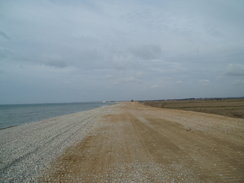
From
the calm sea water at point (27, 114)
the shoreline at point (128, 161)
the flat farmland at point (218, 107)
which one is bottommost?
the calm sea water at point (27, 114)

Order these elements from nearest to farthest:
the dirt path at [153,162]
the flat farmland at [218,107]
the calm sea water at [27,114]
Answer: the dirt path at [153,162] < the flat farmland at [218,107] < the calm sea water at [27,114]

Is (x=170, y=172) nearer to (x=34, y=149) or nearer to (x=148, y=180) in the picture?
(x=148, y=180)

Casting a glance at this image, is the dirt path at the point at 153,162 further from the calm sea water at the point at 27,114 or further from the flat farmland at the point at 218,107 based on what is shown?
the calm sea water at the point at 27,114

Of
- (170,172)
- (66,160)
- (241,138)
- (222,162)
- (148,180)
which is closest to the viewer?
(148,180)

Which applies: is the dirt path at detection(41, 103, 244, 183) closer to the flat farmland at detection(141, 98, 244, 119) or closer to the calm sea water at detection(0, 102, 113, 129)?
the flat farmland at detection(141, 98, 244, 119)

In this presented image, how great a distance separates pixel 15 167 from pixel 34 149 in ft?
9.60

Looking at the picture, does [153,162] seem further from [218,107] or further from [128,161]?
[218,107]

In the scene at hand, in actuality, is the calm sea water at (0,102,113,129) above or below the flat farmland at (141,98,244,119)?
below

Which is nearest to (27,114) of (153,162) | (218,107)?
(153,162)

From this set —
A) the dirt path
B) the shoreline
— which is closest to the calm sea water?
the shoreline

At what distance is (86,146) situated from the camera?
1037 cm

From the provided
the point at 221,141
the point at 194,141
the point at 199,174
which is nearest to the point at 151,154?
the point at 199,174

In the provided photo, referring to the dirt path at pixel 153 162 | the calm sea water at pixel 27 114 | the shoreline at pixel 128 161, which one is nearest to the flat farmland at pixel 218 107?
the dirt path at pixel 153 162

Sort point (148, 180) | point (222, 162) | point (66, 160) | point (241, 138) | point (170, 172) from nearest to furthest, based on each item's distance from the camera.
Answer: point (148, 180) → point (170, 172) → point (222, 162) → point (66, 160) → point (241, 138)
